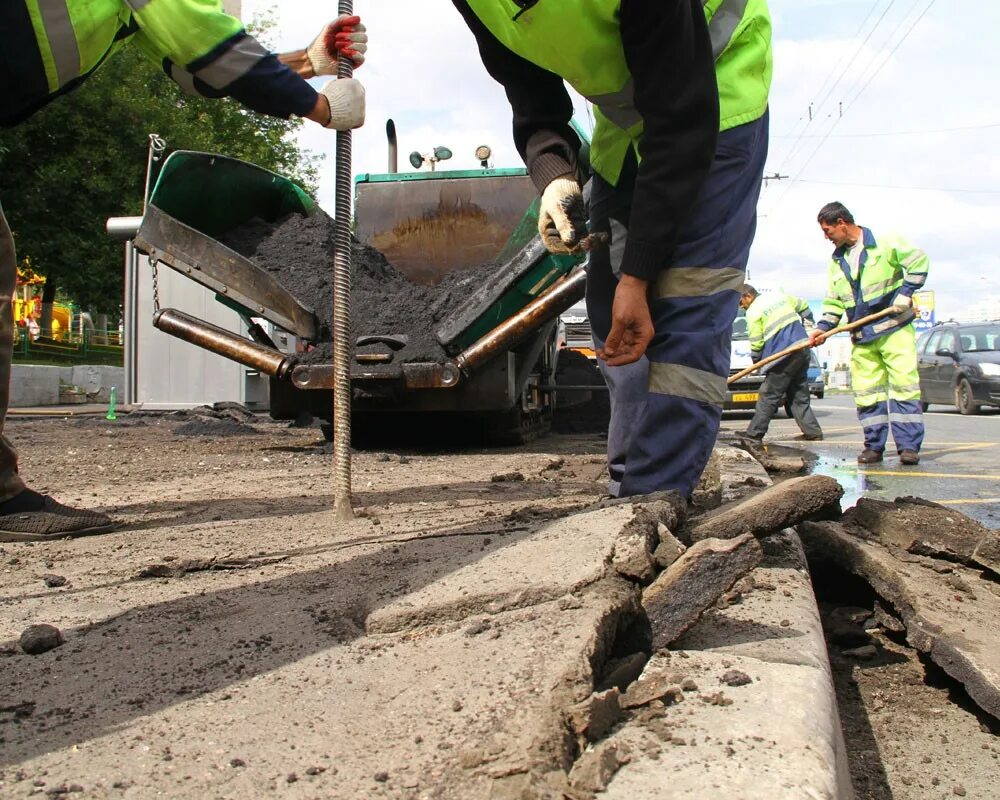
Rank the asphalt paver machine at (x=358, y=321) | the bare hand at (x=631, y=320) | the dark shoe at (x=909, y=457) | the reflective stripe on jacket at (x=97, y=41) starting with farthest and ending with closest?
the dark shoe at (x=909, y=457) < the asphalt paver machine at (x=358, y=321) < the reflective stripe on jacket at (x=97, y=41) < the bare hand at (x=631, y=320)

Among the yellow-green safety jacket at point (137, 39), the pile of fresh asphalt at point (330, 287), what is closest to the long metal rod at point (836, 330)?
the pile of fresh asphalt at point (330, 287)

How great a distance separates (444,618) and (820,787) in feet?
2.64

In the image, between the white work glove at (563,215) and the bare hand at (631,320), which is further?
the white work glove at (563,215)

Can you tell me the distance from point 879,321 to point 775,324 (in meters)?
2.51

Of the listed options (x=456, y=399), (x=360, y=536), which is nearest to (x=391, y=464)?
(x=456, y=399)

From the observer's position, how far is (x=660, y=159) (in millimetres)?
2135

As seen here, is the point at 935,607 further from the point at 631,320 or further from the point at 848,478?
the point at 848,478

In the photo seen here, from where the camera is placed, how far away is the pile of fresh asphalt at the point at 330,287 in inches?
221

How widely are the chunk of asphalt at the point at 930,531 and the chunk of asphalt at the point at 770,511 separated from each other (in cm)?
67

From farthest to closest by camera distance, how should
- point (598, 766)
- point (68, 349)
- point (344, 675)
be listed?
point (68, 349) → point (344, 675) → point (598, 766)

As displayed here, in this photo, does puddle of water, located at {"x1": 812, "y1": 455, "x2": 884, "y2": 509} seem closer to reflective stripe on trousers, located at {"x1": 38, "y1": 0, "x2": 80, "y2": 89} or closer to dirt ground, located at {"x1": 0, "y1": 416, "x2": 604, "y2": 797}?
dirt ground, located at {"x1": 0, "y1": 416, "x2": 604, "y2": 797}

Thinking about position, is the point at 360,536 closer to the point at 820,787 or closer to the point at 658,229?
the point at 658,229

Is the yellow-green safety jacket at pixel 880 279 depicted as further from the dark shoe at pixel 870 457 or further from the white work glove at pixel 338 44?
the white work glove at pixel 338 44

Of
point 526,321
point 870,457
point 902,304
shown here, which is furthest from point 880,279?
point 526,321
